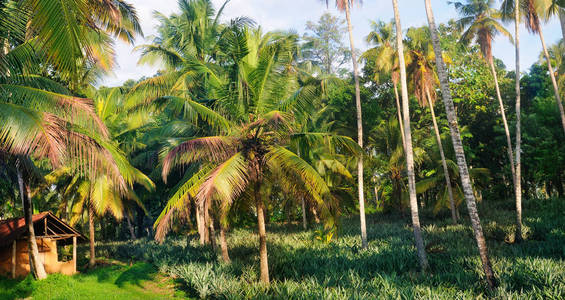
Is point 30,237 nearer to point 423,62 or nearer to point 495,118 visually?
point 423,62

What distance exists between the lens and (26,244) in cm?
1432

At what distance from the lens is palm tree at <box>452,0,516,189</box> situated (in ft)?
54.3

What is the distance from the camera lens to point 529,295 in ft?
22.9

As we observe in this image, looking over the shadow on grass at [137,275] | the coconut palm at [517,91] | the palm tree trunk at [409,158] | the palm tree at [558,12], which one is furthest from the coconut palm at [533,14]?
the shadow on grass at [137,275]

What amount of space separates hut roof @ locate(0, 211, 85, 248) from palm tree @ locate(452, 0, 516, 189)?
2050cm

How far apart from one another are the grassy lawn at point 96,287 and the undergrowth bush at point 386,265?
0.76 m

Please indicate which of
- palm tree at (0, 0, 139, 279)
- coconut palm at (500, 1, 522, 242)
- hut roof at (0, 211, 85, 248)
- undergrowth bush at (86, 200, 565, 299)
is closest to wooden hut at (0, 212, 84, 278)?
hut roof at (0, 211, 85, 248)

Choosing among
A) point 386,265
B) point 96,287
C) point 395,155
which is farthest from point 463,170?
point 395,155

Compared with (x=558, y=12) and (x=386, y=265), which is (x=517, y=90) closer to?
(x=558, y=12)

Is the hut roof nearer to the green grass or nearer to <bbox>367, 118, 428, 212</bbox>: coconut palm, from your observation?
the green grass

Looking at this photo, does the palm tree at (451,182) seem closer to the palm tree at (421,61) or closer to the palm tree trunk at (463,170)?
the palm tree at (421,61)

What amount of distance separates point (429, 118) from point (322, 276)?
19.7 m

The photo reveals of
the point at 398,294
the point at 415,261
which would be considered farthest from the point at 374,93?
the point at 398,294

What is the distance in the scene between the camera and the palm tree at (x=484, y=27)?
54.3 ft
